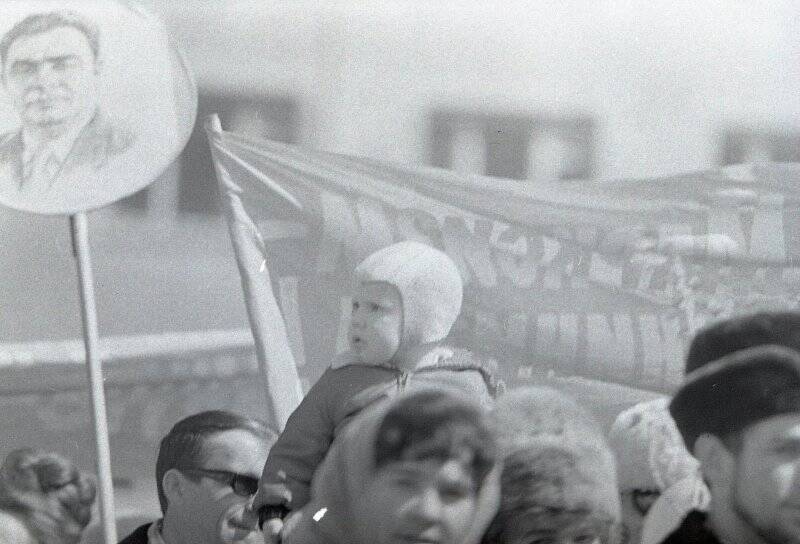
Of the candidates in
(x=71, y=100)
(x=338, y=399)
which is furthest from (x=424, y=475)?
(x=71, y=100)

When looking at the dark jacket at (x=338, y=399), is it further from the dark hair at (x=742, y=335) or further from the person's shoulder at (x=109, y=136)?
the person's shoulder at (x=109, y=136)

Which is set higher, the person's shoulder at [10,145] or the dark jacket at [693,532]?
the person's shoulder at [10,145]

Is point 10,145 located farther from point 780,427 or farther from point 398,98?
point 780,427

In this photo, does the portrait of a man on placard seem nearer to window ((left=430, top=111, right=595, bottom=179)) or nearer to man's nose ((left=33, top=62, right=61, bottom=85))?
man's nose ((left=33, top=62, right=61, bottom=85))

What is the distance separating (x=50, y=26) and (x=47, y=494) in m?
0.86

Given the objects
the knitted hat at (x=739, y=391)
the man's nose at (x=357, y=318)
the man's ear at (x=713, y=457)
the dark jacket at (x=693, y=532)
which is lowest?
the dark jacket at (x=693, y=532)

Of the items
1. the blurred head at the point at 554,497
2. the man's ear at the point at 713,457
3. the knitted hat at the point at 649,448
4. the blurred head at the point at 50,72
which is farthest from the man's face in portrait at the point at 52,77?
the man's ear at the point at 713,457

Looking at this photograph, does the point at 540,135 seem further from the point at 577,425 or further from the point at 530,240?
the point at 577,425

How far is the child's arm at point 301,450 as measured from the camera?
7.86 feet

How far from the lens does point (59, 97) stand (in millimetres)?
2494

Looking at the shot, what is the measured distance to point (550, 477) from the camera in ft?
7.91

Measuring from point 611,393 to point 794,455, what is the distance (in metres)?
0.34

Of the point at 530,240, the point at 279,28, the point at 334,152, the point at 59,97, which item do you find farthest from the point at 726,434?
the point at 59,97

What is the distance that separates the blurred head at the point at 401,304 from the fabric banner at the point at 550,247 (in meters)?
0.04
